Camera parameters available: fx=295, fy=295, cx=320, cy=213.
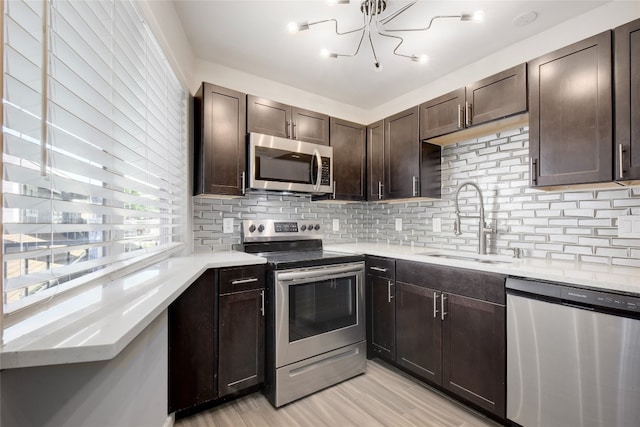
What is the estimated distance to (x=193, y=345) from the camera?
1.79 m

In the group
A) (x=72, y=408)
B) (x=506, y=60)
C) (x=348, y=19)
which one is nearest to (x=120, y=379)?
(x=72, y=408)

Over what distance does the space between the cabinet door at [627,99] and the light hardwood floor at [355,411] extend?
162 cm

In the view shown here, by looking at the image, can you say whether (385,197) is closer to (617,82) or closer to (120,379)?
(617,82)

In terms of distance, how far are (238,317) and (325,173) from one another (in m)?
1.40

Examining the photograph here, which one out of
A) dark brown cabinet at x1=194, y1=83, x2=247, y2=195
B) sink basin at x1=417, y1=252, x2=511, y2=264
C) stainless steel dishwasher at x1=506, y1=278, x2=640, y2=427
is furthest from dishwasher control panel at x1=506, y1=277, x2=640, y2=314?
dark brown cabinet at x1=194, y1=83, x2=247, y2=195

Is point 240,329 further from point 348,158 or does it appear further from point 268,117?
point 348,158

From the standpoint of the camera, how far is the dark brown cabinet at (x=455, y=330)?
172cm

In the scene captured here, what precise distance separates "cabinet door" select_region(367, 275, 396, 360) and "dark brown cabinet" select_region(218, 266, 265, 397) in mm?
956

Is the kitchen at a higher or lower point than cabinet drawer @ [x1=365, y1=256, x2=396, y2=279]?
higher

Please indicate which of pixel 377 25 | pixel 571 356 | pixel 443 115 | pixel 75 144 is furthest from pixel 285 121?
pixel 571 356

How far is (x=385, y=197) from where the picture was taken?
9.48 ft

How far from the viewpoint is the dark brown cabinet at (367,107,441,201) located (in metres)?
2.60

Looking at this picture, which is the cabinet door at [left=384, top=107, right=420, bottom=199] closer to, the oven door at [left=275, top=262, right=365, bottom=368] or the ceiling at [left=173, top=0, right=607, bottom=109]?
the ceiling at [left=173, top=0, right=607, bottom=109]

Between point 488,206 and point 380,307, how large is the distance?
3.90 feet
